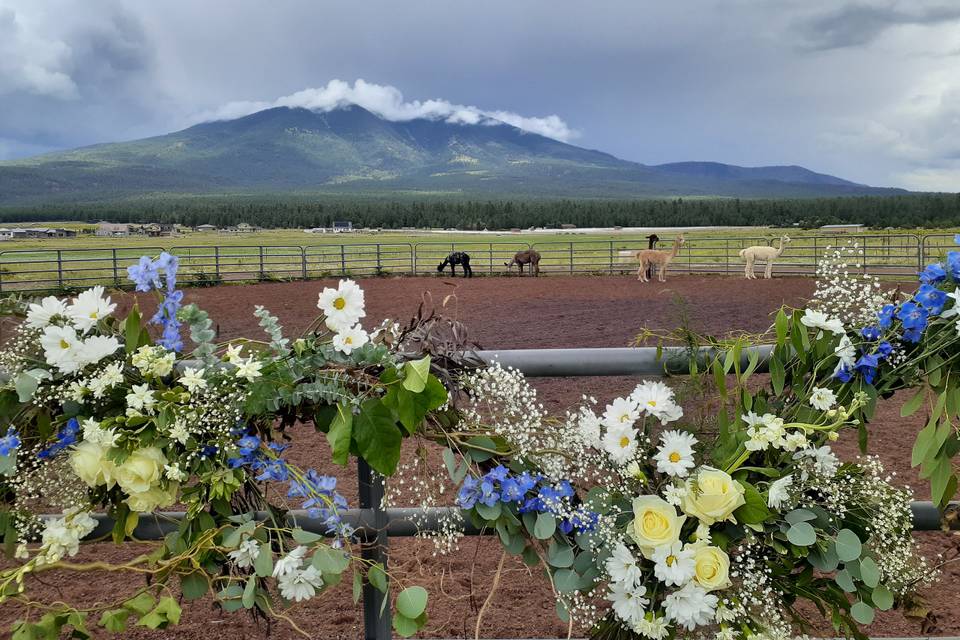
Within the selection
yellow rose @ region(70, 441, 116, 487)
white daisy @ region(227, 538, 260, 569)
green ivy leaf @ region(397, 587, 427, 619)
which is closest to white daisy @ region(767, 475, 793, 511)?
green ivy leaf @ region(397, 587, 427, 619)

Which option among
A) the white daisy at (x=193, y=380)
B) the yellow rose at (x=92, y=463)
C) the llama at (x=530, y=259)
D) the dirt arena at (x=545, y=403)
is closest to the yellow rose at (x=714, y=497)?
the dirt arena at (x=545, y=403)

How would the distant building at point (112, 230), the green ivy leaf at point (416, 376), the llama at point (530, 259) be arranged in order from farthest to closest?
the distant building at point (112, 230) → the llama at point (530, 259) → the green ivy leaf at point (416, 376)

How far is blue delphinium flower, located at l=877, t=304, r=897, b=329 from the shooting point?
1.39m

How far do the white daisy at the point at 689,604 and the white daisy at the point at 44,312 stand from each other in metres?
1.21

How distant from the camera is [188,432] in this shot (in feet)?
4.31

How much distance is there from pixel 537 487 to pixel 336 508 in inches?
15.1

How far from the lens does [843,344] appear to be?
1.39 m

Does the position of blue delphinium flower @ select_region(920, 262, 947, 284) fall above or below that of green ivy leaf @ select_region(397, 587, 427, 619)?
above

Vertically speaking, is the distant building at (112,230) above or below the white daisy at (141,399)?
above

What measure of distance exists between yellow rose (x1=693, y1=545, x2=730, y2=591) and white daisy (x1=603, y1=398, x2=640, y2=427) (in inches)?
9.8

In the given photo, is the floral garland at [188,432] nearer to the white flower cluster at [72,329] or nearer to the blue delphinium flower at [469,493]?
the white flower cluster at [72,329]

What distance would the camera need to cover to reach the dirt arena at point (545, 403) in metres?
2.67

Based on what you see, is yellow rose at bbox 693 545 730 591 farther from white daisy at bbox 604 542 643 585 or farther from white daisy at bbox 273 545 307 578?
white daisy at bbox 273 545 307 578

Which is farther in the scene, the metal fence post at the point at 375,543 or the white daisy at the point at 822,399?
the metal fence post at the point at 375,543
